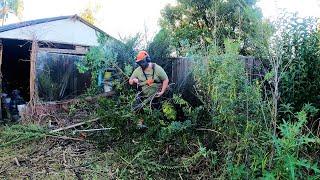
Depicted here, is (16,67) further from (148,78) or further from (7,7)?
(7,7)

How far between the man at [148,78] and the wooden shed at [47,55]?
2660 millimetres

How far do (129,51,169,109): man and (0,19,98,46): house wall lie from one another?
12.4ft

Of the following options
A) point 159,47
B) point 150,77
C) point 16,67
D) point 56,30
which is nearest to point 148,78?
point 150,77

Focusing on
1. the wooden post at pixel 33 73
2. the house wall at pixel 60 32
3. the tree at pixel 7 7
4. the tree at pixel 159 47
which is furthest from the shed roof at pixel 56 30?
the tree at pixel 7 7

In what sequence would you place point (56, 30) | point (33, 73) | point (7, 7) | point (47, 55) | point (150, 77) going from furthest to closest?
point (7, 7) < point (56, 30) < point (47, 55) < point (33, 73) < point (150, 77)

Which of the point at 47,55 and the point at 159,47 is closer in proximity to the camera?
the point at 159,47

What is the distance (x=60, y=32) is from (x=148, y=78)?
5.37 metres

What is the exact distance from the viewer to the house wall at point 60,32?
966 centimetres

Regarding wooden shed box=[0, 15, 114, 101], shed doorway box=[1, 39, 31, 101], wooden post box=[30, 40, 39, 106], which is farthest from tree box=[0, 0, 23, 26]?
wooden post box=[30, 40, 39, 106]

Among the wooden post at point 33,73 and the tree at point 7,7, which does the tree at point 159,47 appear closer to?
the wooden post at point 33,73

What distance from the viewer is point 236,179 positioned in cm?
358

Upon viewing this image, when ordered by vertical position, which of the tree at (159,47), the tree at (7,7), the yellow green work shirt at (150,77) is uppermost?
the tree at (7,7)

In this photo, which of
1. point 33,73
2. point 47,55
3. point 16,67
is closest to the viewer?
point 33,73

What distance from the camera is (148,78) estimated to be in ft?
21.7
